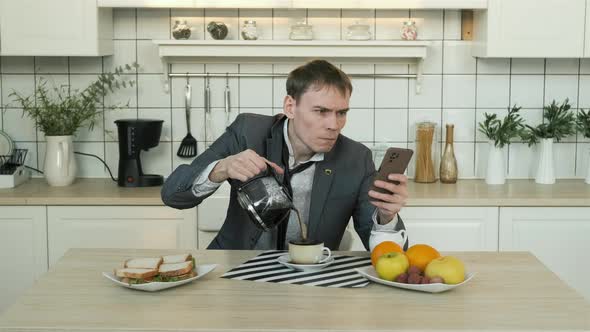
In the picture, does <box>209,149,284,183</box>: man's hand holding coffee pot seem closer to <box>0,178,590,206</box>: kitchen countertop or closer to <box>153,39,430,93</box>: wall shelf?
<box>0,178,590,206</box>: kitchen countertop

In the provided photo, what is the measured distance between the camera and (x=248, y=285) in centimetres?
211

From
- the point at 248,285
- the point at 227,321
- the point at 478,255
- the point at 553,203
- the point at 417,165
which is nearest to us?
the point at 227,321

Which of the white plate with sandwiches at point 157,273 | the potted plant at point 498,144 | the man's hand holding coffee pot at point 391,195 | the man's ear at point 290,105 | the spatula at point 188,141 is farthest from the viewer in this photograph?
the spatula at point 188,141

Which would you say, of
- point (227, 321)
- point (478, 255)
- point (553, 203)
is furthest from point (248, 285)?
point (553, 203)

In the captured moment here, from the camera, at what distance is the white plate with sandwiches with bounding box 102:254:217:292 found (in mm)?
2025

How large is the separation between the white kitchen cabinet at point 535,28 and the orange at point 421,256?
1.81 metres

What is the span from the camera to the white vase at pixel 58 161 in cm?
382

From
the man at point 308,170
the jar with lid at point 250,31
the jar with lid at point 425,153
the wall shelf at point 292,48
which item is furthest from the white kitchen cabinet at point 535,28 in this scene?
the man at point 308,170

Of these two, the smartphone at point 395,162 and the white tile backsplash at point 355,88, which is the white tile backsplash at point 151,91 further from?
the smartphone at point 395,162

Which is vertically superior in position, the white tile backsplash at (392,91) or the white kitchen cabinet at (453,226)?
the white tile backsplash at (392,91)

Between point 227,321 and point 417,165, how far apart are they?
7.42 ft

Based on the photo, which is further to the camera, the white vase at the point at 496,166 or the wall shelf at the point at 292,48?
the white vase at the point at 496,166

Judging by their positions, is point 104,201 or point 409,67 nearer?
point 104,201

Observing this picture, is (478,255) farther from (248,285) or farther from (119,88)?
(119,88)
